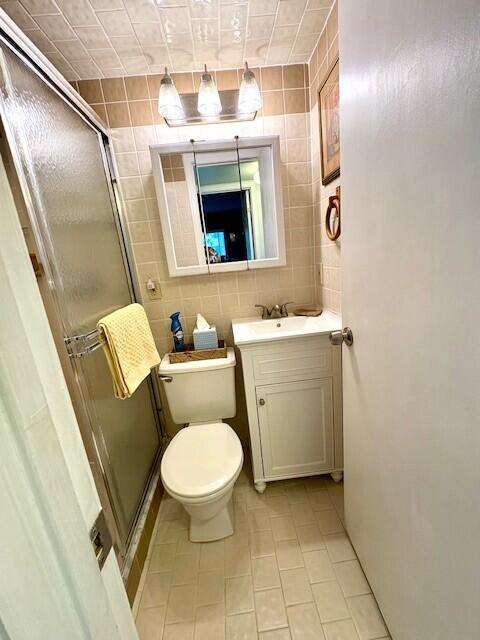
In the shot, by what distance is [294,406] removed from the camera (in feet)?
4.34

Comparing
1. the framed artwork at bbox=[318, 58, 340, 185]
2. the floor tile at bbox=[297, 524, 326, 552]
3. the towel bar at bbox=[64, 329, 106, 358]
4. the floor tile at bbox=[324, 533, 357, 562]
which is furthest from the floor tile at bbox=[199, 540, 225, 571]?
the framed artwork at bbox=[318, 58, 340, 185]

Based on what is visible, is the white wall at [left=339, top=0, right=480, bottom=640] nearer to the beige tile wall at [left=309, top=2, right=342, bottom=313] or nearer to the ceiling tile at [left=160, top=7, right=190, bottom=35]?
the beige tile wall at [left=309, top=2, right=342, bottom=313]

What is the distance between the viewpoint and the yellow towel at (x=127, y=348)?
1069 millimetres

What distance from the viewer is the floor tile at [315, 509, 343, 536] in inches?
48.7

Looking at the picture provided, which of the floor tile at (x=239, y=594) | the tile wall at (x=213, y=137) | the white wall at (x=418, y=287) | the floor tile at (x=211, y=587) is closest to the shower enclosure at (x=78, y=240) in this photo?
the tile wall at (x=213, y=137)

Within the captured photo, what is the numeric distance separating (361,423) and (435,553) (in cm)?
35

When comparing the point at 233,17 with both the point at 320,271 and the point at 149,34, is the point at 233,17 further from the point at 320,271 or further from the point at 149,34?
the point at 320,271

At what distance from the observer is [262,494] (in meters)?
1.45

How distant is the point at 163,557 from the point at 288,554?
0.54 meters

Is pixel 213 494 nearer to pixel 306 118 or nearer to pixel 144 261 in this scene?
pixel 144 261

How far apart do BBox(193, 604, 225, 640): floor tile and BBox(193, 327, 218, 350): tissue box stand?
40.6 inches

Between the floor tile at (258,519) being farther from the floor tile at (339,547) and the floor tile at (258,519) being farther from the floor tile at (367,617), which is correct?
the floor tile at (367,617)

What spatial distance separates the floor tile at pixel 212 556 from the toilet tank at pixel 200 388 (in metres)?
0.53

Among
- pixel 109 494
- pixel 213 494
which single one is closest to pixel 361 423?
pixel 213 494
